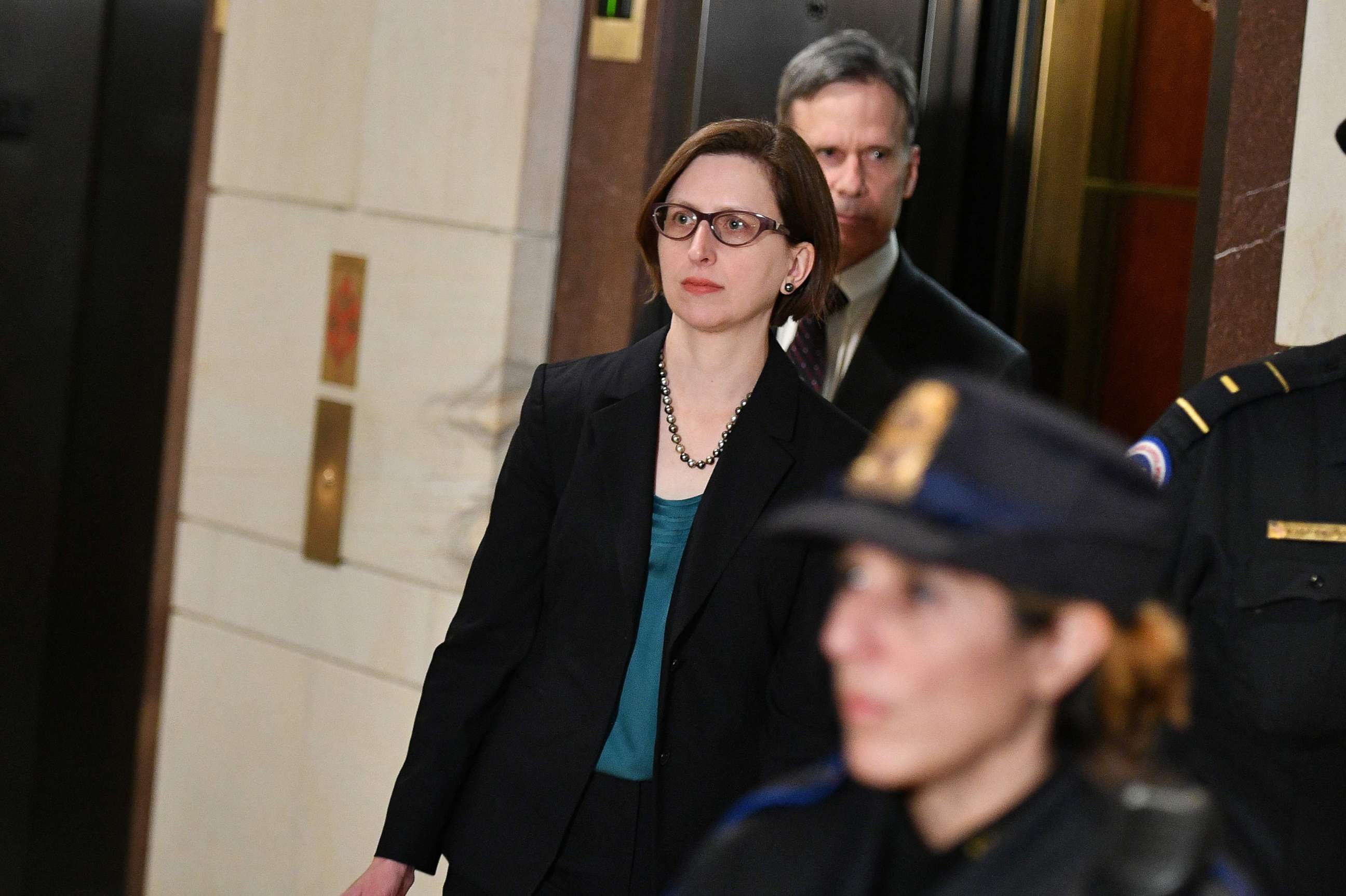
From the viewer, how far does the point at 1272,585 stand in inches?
92.7

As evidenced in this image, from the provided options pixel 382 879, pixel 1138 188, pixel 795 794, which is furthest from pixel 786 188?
pixel 1138 188

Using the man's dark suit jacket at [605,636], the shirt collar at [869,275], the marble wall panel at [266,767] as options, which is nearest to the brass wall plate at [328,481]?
the marble wall panel at [266,767]

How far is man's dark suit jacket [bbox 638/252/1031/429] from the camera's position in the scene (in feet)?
10.7

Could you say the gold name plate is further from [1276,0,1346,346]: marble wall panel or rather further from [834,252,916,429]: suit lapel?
[834,252,916,429]: suit lapel

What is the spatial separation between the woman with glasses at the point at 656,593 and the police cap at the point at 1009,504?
1159 millimetres

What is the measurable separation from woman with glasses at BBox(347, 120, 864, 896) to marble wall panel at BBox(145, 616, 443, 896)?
6.07ft

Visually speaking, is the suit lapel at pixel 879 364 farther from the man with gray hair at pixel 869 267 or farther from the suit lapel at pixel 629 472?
the suit lapel at pixel 629 472

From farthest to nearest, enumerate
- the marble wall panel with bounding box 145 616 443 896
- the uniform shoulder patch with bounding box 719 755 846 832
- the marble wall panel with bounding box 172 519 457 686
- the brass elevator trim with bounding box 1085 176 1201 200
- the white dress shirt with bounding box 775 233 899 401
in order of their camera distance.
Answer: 1. the marble wall panel with bounding box 145 616 443 896
2. the marble wall panel with bounding box 172 519 457 686
3. the brass elevator trim with bounding box 1085 176 1201 200
4. the white dress shirt with bounding box 775 233 899 401
5. the uniform shoulder patch with bounding box 719 755 846 832

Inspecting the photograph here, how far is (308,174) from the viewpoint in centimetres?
457

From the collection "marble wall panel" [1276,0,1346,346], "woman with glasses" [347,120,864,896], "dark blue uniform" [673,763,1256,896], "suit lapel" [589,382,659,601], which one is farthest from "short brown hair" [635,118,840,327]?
"dark blue uniform" [673,763,1256,896]

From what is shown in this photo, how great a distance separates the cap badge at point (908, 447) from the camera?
122cm

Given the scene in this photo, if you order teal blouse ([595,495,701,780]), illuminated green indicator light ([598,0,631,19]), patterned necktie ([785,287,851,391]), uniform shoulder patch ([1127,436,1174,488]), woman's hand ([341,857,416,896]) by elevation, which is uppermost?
illuminated green indicator light ([598,0,631,19])

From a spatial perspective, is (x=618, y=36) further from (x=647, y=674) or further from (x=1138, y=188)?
(x=647, y=674)

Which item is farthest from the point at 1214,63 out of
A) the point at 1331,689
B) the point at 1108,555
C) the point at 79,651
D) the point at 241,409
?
the point at 79,651
